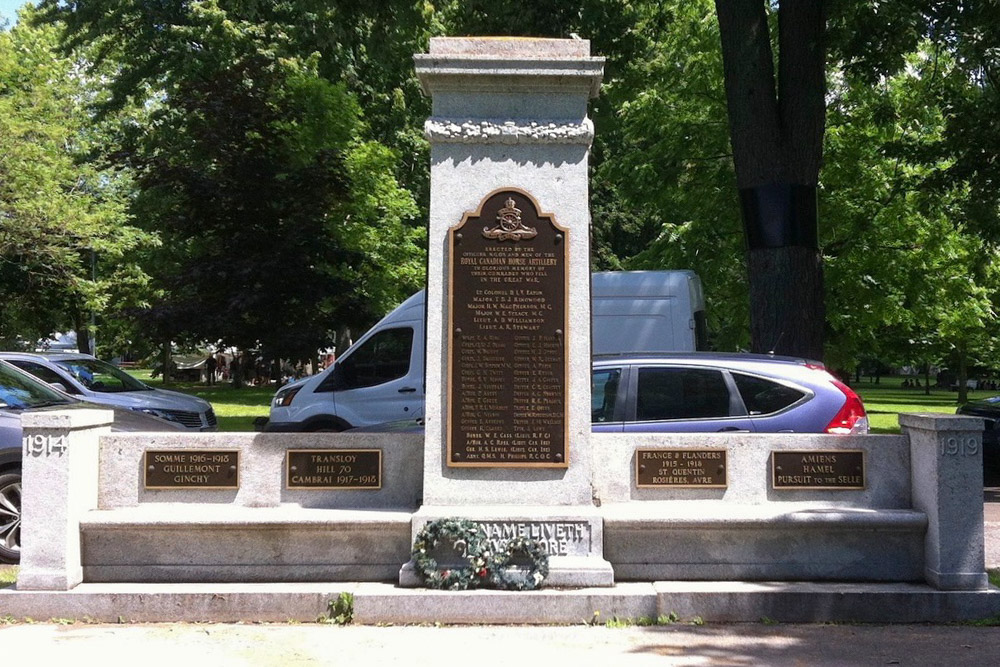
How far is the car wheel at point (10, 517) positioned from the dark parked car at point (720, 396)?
5101 mm

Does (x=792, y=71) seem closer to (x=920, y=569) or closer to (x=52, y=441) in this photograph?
(x=920, y=569)

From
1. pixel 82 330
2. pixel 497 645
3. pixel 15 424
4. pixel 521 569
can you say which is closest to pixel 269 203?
pixel 15 424

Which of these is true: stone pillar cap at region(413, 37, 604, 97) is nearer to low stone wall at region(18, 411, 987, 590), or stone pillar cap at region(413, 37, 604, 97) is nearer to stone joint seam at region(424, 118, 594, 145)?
stone joint seam at region(424, 118, 594, 145)

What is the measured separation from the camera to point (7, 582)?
7.80 metres

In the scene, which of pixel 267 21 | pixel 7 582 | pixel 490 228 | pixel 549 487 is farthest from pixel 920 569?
pixel 267 21

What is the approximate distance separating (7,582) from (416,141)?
24.8 meters

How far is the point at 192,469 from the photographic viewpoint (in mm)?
7539

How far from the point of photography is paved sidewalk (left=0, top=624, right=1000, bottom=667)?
6016 mm

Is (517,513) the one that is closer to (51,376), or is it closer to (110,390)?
(51,376)

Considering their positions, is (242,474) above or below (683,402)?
below

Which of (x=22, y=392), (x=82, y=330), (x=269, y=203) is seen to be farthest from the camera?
(x=82, y=330)

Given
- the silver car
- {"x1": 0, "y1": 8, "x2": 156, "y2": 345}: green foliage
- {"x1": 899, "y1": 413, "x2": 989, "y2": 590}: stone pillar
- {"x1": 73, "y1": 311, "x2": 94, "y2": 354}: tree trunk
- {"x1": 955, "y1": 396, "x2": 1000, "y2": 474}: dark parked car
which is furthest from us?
{"x1": 73, "y1": 311, "x2": 94, "y2": 354}: tree trunk

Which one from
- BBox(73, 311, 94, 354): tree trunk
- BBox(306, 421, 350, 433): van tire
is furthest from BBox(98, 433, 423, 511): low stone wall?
BBox(73, 311, 94, 354): tree trunk

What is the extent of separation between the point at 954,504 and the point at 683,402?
107 inches
